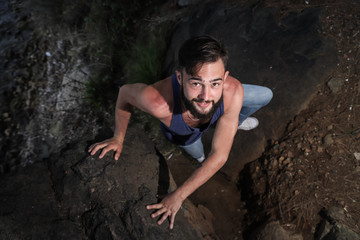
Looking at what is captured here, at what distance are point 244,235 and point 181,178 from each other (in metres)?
0.99

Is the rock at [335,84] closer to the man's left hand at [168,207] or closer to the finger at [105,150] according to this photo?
the man's left hand at [168,207]

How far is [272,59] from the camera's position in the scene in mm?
3115

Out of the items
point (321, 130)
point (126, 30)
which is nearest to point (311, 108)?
A: point (321, 130)

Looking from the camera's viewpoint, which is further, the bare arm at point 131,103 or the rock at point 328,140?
the rock at point 328,140

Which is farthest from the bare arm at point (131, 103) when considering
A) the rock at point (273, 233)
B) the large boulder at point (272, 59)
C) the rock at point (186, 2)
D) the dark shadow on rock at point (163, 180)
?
the rock at point (186, 2)

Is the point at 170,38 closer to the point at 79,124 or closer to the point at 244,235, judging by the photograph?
the point at 79,124

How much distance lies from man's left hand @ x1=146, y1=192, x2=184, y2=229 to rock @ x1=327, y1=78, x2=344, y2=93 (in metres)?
2.15

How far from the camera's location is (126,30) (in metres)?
4.26

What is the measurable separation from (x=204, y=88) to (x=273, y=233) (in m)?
1.55

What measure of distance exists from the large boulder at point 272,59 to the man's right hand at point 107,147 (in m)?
1.36

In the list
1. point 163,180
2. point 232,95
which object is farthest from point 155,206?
point 232,95

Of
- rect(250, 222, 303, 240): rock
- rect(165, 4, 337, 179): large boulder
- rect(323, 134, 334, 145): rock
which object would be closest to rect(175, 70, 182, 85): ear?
rect(165, 4, 337, 179): large boulder

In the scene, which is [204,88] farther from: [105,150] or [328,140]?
[328,140]

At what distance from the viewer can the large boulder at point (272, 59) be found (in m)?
2.92
